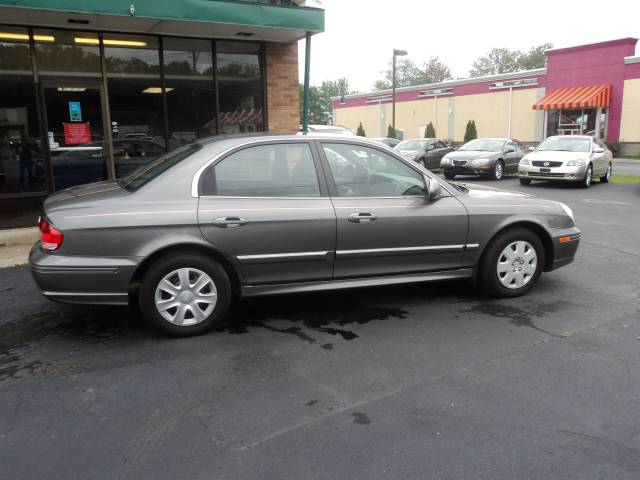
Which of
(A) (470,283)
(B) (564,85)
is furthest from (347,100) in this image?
(A) (470,283)

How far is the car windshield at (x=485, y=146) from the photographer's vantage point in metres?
18.6

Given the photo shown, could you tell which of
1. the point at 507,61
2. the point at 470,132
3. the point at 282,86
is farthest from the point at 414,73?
the point at 282,86

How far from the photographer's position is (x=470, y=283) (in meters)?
5.45

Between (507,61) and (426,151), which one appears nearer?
(426,151)

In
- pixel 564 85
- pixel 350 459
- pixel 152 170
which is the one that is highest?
pixel 564 85

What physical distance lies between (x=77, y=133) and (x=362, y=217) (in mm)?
6608

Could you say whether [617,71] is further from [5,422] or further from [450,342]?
Answer: [5,422]

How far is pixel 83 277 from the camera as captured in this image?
13.4ft

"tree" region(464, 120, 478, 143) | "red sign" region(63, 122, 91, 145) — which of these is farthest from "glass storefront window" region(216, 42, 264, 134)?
"tree" region(464, 120, 478, 143)

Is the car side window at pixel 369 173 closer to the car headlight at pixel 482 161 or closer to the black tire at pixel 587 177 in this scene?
the black tire at pixel 587 177

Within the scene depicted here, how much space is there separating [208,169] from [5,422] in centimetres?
226

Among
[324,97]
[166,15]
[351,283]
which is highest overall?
[324,97]

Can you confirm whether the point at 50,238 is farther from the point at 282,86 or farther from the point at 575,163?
the point at 575,163

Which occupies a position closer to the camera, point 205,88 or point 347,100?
point 205,88
